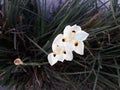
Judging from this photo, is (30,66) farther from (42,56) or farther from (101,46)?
(101,46)

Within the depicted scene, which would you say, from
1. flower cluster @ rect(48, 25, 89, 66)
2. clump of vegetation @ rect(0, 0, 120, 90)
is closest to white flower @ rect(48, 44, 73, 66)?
flower cluster @ rect(48, 25, 89, 66)

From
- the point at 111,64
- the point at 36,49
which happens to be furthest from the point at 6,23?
the point at 111,64

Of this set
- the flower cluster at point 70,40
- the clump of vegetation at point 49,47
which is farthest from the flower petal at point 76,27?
the clump of vegetation at point 49,47

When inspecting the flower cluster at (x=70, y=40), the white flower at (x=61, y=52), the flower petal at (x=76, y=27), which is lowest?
the white flower at (x=61, y=52)

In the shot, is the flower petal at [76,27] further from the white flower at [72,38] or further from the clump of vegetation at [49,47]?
the clump of vegetation at [49,47]

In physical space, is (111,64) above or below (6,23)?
below

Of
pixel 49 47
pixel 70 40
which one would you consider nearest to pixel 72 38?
pixel 70 40

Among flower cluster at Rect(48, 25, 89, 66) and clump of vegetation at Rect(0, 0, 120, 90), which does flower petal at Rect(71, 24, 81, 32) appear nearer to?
flower cluster at Rect(48, 25, 89, 66)

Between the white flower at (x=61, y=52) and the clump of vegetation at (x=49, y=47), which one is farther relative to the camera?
the clump of vegetation at (x=49, y=47)
